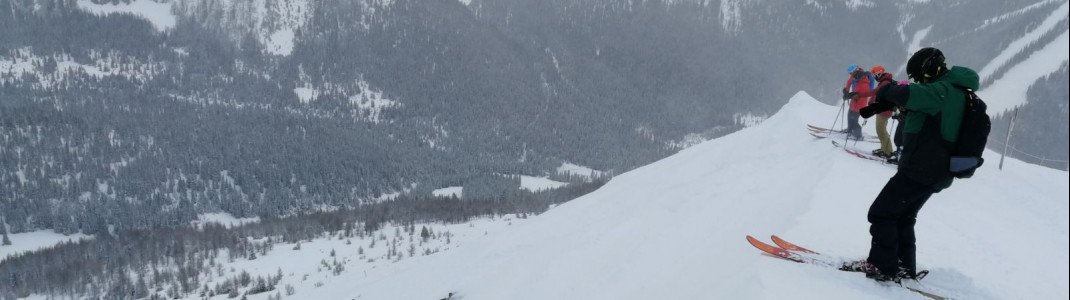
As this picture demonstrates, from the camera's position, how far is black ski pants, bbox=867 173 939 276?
185 inches

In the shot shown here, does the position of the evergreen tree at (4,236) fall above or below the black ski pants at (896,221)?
below

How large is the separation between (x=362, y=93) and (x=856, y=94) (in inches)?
4899

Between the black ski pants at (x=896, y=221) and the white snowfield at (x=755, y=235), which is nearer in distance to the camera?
the black ski pants at (x=896, y=221)

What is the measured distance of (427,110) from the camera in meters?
121

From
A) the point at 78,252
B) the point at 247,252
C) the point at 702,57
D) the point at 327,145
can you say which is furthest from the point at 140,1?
the point at 702,57

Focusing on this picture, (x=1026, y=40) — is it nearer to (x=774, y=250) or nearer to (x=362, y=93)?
(x=362, y=93)

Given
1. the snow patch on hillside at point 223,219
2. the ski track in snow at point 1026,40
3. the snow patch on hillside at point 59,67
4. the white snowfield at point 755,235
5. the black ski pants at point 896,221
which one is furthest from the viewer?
the ski track in snow at point 1026,40

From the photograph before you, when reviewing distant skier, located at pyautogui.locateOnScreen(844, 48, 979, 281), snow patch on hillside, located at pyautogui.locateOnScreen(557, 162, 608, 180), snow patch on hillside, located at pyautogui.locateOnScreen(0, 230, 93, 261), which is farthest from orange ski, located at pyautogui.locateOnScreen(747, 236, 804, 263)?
snow patch on hillside, located at pyautogui.locateOnScreen(557, 162, 608, 180)

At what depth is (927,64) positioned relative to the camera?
4.66m

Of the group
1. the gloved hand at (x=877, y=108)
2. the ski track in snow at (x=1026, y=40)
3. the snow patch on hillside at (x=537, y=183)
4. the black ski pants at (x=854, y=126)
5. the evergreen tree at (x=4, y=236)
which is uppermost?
the ski track in snow at (x=1026, y=40)

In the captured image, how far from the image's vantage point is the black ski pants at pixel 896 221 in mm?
4695

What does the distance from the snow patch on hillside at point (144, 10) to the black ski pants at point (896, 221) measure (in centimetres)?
15709

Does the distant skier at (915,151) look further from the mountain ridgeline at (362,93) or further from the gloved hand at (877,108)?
the mountain ridgeline at (362,93)

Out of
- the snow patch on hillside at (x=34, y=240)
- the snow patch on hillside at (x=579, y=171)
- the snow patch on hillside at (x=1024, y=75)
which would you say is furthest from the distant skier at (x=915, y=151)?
the snow patch on hillside at (x=1024, y=75)
